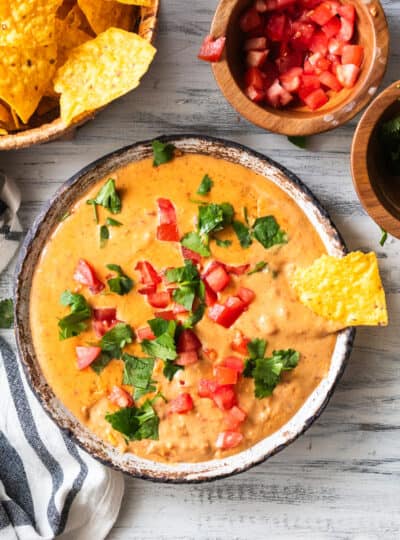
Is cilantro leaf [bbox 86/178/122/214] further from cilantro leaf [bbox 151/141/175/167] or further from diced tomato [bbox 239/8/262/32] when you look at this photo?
diced tomato [bbox 239/8/262/32]

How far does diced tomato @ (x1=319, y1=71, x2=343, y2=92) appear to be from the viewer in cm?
248

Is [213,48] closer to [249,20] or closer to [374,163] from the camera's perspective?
[249,20]

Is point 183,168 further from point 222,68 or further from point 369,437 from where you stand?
point 369,437

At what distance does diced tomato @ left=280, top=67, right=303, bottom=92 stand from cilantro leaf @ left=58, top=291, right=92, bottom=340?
90 centimetres

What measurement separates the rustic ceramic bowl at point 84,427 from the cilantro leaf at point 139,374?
0.22 meters

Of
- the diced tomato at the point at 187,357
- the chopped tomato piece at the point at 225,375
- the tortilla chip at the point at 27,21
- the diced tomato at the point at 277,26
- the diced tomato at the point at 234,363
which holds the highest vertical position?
the tortilla chip at the point at 27,21

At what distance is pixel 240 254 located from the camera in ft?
8.54

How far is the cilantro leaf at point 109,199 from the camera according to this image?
2.61 m

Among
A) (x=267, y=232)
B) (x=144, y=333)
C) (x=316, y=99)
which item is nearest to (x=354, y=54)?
(x=316, y=99)

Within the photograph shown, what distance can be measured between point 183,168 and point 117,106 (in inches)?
12.7

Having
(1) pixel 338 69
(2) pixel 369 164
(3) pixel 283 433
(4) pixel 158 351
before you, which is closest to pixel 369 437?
(3) pixel 283 433

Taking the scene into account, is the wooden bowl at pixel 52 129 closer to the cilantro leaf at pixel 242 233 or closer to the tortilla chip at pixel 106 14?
the tortilla chip at pixel 106 14

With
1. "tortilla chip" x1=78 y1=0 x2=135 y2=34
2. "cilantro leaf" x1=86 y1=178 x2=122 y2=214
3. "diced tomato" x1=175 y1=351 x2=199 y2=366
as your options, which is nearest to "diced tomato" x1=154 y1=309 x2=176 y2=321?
"diced tomato" x1=175 y1=351 x2=199 y2=366

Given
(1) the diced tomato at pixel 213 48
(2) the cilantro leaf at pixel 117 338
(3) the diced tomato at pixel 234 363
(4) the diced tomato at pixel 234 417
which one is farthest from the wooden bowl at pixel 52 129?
(4) the diced tomato at pixel 234 417
